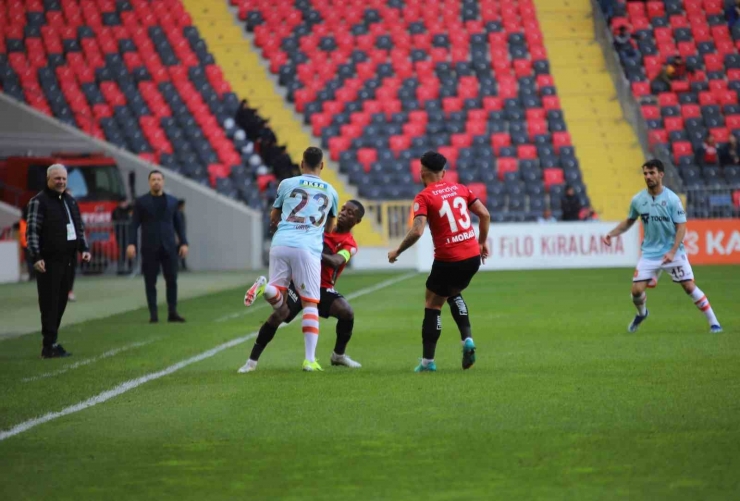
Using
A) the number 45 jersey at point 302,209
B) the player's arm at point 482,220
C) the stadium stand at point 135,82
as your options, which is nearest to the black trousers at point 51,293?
the number 45 jersey at point 302,209

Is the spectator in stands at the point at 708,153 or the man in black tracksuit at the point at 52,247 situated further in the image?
the spectator in stands at the point at 708,153

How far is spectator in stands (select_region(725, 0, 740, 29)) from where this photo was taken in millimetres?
39125

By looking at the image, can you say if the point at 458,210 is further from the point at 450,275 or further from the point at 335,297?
the point at 335,297

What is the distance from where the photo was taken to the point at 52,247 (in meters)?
12.9

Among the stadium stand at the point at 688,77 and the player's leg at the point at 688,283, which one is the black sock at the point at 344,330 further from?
the stadium stand at the point at 688,77

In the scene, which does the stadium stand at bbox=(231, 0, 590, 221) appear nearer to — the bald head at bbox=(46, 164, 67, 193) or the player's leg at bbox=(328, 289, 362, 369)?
the bald head at bbox=(46, 164, 67, 193)

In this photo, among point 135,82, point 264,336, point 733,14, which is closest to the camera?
point 264,336

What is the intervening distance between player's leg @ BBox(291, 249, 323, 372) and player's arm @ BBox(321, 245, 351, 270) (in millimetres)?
395

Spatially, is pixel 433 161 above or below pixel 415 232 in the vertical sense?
above

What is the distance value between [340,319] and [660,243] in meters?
4.75

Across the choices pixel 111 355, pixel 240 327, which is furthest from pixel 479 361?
pixel 240 327

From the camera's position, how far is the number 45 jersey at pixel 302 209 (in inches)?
404

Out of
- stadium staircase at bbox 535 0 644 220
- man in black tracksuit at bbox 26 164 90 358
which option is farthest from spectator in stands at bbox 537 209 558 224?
man in black tracksuit at bbox 26 164 90 358

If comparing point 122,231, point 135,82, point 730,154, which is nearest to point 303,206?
point 122,231
